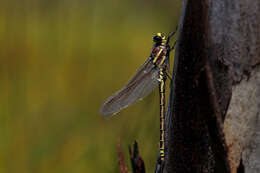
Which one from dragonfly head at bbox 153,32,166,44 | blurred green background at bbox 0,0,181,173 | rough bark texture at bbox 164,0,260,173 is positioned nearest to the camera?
rough bark texture at bbox 164,0,260,173

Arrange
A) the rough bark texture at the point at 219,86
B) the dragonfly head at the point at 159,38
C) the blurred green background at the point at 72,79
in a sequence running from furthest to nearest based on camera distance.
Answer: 1. the dragonfly head at the point at 159,38
2. the blurred green background at the point at 72,79
3. the rough bark texture at the point at 219,86

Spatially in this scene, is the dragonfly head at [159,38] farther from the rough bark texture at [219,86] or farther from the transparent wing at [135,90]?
the rough bark texture at [219,86]

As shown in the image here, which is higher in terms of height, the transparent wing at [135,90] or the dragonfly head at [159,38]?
the dragonfly head at [159,38]

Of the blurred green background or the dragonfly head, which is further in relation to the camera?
the dragonfly head

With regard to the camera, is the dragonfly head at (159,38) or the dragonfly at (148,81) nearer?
the dragonfly at (148,81)

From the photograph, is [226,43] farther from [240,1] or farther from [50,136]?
[50,136]

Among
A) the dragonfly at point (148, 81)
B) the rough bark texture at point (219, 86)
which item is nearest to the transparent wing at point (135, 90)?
the dragonfly at point (148, 81)

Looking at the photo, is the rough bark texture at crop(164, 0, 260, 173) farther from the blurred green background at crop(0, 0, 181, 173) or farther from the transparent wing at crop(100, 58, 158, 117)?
the transparent wing at crop(100, 58, 158, 117)

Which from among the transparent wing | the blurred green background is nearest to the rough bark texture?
the blurred green background
